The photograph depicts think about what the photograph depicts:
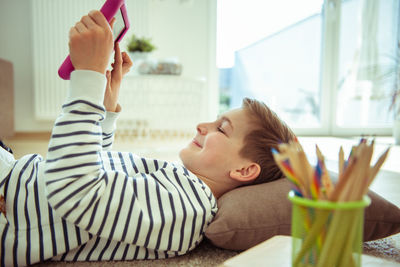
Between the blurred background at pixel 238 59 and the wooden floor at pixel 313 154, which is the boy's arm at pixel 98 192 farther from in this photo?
the blurred background at pixel 238 59

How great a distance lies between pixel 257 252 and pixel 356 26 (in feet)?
11.1

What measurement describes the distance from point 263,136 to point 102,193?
1.09 feet

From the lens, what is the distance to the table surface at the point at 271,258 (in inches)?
16.7

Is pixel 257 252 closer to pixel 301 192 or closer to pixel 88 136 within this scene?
pixel 301 192

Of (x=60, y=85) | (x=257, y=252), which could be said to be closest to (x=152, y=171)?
(x=257, y=252)

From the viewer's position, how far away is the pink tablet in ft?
1.98

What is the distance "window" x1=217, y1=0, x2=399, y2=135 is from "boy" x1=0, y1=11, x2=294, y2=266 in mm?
2762

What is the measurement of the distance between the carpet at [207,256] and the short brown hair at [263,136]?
0.19 metres

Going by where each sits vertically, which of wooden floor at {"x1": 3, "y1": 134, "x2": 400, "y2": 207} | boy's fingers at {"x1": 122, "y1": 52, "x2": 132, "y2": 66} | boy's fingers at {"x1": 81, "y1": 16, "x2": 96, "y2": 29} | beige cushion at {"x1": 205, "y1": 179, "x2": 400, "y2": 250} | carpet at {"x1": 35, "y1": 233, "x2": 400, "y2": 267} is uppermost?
boy's fingers at {"x1": 81, "y1": 16, "x2": 96, "y2": 29}

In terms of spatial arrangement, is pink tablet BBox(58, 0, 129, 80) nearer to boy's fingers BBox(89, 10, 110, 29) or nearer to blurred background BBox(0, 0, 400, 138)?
boy's fingers BBox(89, 10, 110, 29)

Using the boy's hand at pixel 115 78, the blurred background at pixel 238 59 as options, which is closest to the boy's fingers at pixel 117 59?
the boy's hand at pixel 115 78

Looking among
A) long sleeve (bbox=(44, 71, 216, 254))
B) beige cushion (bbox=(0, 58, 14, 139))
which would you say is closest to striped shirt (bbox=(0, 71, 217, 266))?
long sleeve (bbox=(44, 71, 216, 254))

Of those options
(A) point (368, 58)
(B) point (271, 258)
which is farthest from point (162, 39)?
(B) point (271, 258)

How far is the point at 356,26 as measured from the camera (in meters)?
3.27
